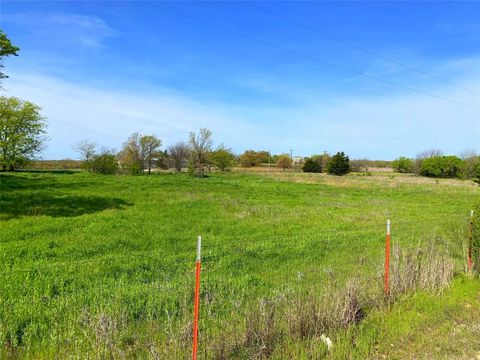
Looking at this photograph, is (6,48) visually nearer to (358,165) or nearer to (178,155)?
(178,155)

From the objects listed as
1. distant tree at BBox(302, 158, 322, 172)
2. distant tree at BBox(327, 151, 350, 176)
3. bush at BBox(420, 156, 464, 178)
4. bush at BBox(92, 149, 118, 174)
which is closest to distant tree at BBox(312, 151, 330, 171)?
distant tree at BBox(302, 158, 322, 172)

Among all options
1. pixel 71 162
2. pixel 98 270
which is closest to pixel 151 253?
pixel 98 270

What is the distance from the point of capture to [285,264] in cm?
838

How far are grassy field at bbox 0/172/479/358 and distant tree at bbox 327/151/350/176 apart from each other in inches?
2309

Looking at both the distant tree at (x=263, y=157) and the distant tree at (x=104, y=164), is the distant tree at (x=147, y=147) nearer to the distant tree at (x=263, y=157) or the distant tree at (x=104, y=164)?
the distant tree at (x=104, y=164)

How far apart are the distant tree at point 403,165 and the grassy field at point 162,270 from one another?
8538cm

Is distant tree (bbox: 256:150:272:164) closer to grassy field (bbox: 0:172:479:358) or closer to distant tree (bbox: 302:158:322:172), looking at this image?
distant tree (bbox: 302:158:322:172)

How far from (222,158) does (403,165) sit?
2199 inches

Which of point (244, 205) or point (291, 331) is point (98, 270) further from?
point (244, 205)

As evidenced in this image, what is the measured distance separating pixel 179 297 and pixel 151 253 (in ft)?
13.1

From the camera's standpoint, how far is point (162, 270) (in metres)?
7.80

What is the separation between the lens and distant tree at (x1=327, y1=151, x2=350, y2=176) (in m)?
74.6

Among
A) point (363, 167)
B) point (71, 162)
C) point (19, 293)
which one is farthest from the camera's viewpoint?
point (363, 167)

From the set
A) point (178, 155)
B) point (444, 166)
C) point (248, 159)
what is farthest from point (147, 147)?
point (444, 166)
